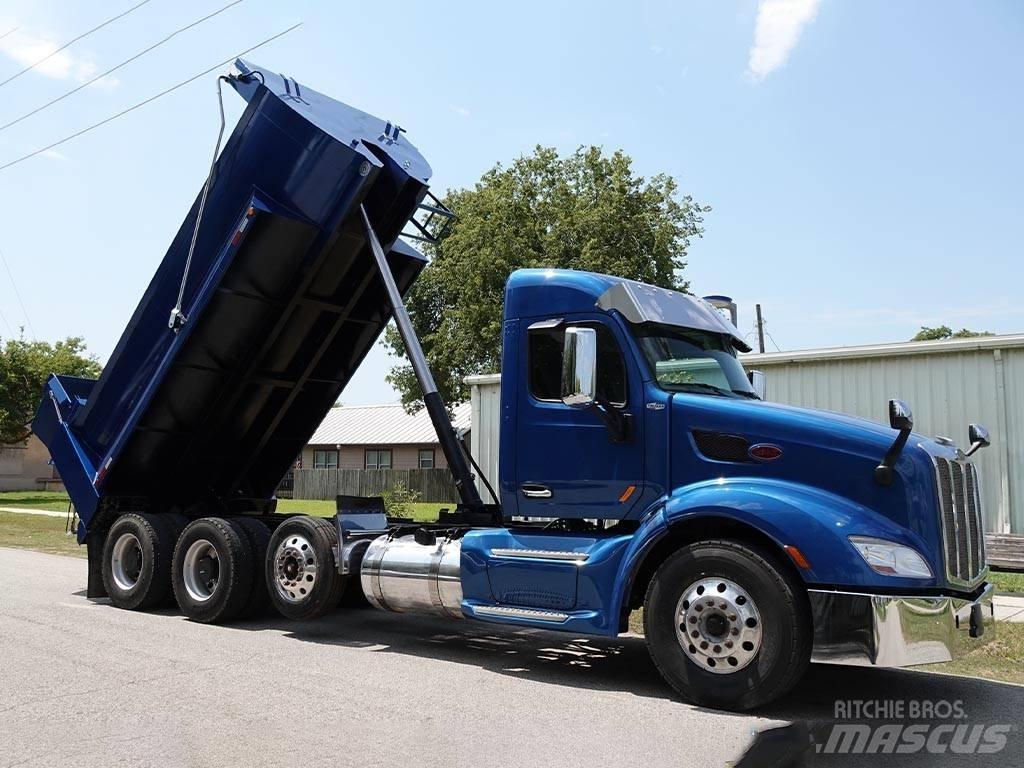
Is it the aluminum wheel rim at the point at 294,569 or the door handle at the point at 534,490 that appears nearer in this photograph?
the door handle at the point at 534,490

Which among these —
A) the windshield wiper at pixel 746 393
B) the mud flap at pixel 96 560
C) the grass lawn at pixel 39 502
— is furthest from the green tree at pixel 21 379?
the windshield wiper at pixel 746 393

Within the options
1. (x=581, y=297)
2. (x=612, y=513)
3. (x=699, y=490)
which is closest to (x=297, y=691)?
(x=612, y=513)

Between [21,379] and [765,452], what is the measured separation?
137ft

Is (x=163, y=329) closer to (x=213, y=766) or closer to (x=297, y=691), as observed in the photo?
(x=297, y=691)

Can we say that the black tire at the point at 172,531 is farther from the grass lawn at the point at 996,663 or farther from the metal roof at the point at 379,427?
the metal roof at the point at 379,427

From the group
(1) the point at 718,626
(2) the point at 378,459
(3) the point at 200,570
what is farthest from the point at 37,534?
(2) the point at 378,459

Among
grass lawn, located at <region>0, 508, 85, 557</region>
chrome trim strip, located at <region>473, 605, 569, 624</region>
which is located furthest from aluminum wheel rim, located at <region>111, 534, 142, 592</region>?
chrome trim strip, located at <region>473, 605, 569, 624</region>

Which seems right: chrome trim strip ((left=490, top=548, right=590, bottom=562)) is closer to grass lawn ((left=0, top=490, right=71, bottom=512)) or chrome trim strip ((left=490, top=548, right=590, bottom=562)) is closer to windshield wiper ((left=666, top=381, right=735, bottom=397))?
windshield wiper ((left=666, top=381, right=735, bottom=397))

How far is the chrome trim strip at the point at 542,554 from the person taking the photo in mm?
6402

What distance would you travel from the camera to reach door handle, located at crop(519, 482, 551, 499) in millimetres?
6773

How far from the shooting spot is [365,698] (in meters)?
5.92

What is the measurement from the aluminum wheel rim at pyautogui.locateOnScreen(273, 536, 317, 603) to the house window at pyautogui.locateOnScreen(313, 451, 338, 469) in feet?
137

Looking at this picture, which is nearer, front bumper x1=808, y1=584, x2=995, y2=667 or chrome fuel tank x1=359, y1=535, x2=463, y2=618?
front bumper x1=808, y1=584, x2=995, y2=667

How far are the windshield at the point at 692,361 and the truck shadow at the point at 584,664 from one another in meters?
2.17
